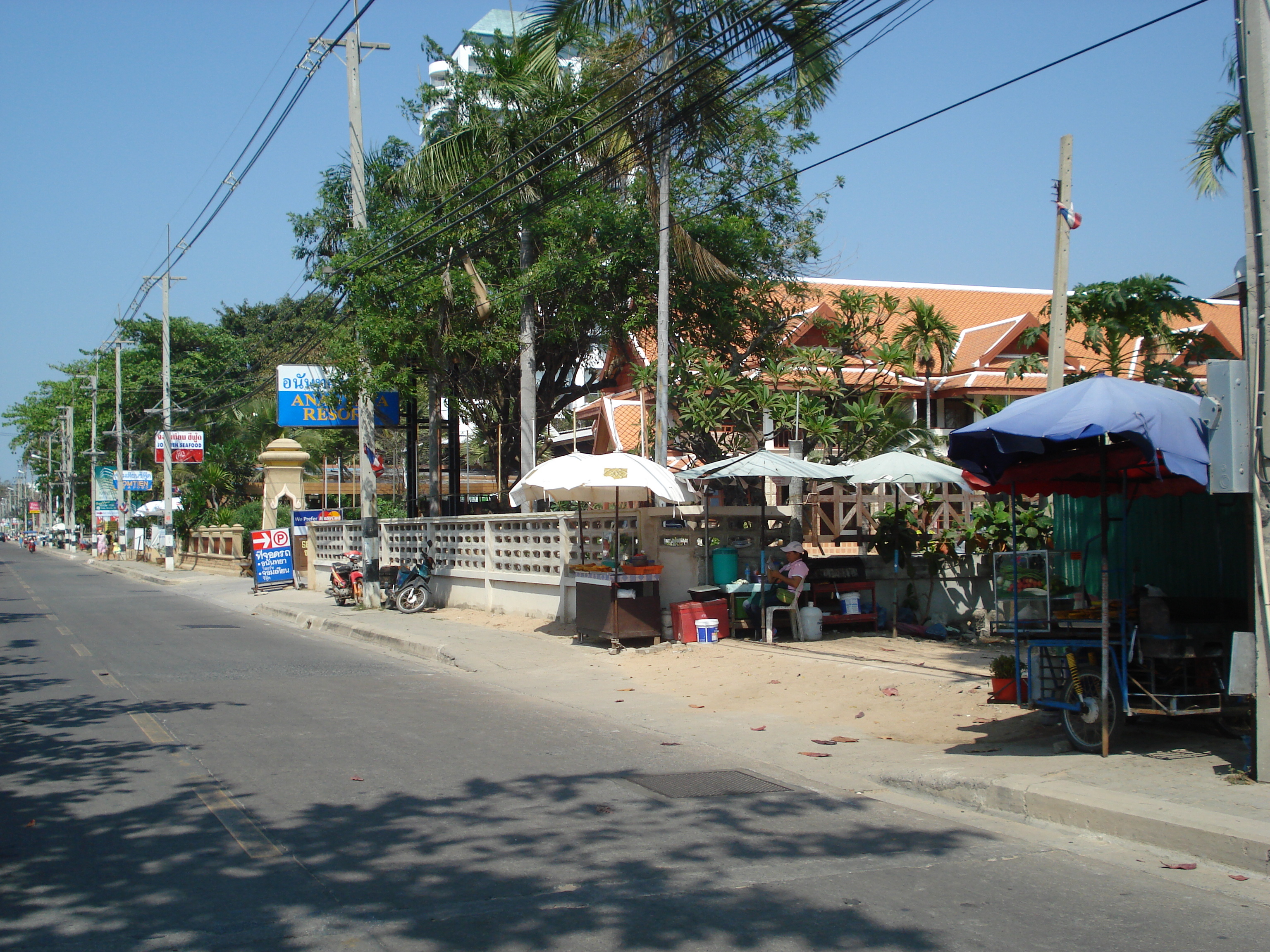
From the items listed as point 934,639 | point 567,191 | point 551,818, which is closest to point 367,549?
point 567,191

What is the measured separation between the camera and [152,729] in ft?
29.9

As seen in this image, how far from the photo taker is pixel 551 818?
638 centimetres

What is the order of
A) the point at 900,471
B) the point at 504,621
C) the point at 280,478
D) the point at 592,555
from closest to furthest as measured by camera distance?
the point at 900,471 < the point at 592,555 < the point at 504,621 < the point at 280,478

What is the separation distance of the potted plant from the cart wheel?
1.32 metres

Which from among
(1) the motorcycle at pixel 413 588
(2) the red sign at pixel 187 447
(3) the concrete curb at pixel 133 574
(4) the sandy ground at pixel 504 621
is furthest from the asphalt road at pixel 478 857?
(2) the red sign at pixel 187 447

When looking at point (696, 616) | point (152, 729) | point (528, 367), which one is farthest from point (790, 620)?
point (152, 729)

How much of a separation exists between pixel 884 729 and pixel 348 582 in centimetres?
1649

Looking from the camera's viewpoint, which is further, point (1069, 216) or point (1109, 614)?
point (1069, 216)

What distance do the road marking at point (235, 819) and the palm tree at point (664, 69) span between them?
9.61 metres

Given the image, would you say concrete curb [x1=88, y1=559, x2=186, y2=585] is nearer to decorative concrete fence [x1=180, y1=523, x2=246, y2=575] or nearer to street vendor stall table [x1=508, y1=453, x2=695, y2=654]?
decorative concrete fence [x1=180, y1=523, x2=246, y2=575]

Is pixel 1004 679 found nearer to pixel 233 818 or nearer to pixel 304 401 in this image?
pixel 233 818

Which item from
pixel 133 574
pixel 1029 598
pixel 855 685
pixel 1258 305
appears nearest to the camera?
pixel 1258 305

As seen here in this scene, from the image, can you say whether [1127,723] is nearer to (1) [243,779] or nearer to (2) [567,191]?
(1) [243,779]

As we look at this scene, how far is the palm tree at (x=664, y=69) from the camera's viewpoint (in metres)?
14.3
